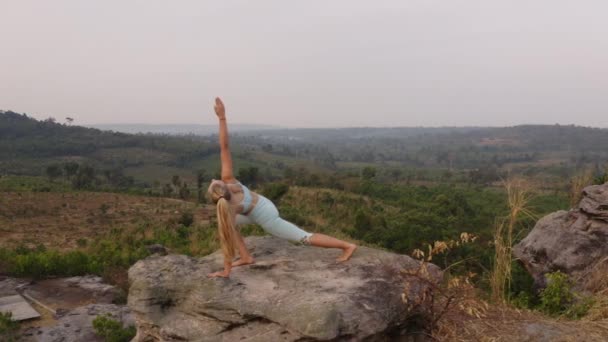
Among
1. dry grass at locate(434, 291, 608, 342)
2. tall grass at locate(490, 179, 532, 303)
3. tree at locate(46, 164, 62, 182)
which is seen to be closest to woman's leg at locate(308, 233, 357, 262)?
dry grass at locate(434, 291, 608, 342)

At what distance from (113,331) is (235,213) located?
2.58m

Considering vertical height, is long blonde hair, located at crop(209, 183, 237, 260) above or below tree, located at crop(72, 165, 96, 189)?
above

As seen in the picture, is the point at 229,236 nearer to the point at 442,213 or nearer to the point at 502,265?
the point at 502,265

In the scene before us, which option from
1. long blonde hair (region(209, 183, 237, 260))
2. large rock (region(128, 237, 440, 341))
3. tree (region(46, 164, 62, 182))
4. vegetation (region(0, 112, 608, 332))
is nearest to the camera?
large rock (region(128, 237, 440, 341))

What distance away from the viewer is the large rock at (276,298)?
153 inches

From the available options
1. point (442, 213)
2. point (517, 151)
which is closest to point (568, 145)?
point (517, 151)

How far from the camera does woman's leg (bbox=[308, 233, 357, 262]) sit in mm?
4754

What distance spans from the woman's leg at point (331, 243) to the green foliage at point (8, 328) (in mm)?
4099

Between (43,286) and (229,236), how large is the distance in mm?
5516

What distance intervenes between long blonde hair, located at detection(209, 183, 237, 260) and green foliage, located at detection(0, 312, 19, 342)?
135 inches

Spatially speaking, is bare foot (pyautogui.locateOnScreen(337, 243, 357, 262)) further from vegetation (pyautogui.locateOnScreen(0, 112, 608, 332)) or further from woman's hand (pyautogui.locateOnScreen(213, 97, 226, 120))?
woman's hand (pyautogui.locateOnScreen(213, 97, 226, 120))

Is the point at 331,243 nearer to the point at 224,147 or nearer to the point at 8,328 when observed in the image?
the point at 224,147

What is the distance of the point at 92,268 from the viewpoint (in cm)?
909

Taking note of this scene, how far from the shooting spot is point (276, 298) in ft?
13.7
